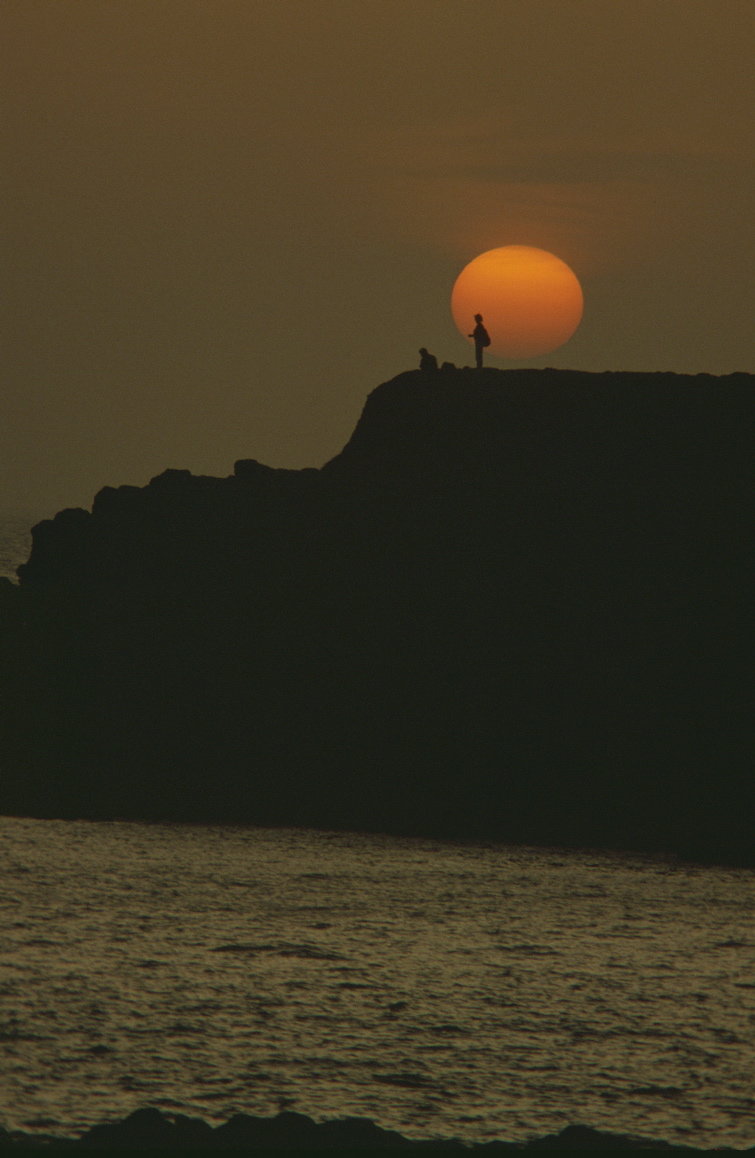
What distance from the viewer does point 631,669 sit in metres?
32.4

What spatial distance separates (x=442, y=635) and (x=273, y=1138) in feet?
83.1

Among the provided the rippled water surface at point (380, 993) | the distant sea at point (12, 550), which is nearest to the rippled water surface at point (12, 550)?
the distant sea at point (12, 550)

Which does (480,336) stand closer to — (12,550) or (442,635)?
(442,635)

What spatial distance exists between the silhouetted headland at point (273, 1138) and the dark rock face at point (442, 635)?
1653 cm

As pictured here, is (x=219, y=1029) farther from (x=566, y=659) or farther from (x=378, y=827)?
(x=566, y=659)

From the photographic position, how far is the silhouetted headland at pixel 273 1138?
8609 mm

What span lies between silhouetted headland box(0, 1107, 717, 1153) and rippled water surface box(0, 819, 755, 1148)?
0.36 m

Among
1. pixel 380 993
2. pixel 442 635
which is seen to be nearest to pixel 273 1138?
pixel 380 993

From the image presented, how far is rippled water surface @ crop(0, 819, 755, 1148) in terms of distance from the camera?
37.2ft

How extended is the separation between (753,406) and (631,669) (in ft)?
33.8

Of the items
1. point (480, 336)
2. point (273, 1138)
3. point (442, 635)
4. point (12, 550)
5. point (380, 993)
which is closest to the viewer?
point (273, 1138)

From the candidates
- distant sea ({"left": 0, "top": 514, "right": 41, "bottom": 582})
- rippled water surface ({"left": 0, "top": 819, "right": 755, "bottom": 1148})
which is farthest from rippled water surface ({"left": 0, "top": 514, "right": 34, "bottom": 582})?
rippled water surface ({"left": 0, "top": 819, "right": 755, "bottom": 1148})

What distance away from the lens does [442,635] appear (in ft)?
113

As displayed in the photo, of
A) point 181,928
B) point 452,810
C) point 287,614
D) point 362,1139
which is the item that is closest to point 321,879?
point 181,928
